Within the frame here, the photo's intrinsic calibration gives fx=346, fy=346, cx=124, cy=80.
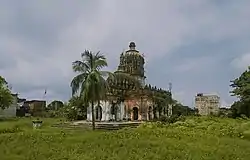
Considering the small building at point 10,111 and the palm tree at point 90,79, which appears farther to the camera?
the small building at point 10,111

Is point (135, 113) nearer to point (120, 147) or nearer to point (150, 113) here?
point (150, 113)

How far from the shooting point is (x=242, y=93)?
35.4m

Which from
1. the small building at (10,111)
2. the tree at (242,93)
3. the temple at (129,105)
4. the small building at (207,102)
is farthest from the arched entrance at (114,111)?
the small building at (207,102)

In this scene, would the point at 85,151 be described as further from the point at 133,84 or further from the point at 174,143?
the point at 133,84

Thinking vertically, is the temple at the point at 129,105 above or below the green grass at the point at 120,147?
above

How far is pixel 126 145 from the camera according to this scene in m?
14.9

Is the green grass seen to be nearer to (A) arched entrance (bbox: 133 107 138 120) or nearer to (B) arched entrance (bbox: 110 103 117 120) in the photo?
(A) arched entrance (bbox: 133 107 138 120)

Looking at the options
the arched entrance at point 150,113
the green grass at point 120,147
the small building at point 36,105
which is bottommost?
the green grass at point 120,147

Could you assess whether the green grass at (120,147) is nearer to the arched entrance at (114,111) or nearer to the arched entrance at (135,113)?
the arched entrance at (135,113)

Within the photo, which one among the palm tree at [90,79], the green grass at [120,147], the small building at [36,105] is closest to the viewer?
the green grass at [120,147]

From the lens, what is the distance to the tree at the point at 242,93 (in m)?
35.1

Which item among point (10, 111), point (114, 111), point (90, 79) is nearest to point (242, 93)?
point (114, 111)

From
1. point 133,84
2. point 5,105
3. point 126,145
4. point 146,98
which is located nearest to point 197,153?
point 126,145

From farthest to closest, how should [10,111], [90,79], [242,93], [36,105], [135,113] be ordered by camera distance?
[36,105] → [10,111] → [135,113] → [242,93] → [90,79]
